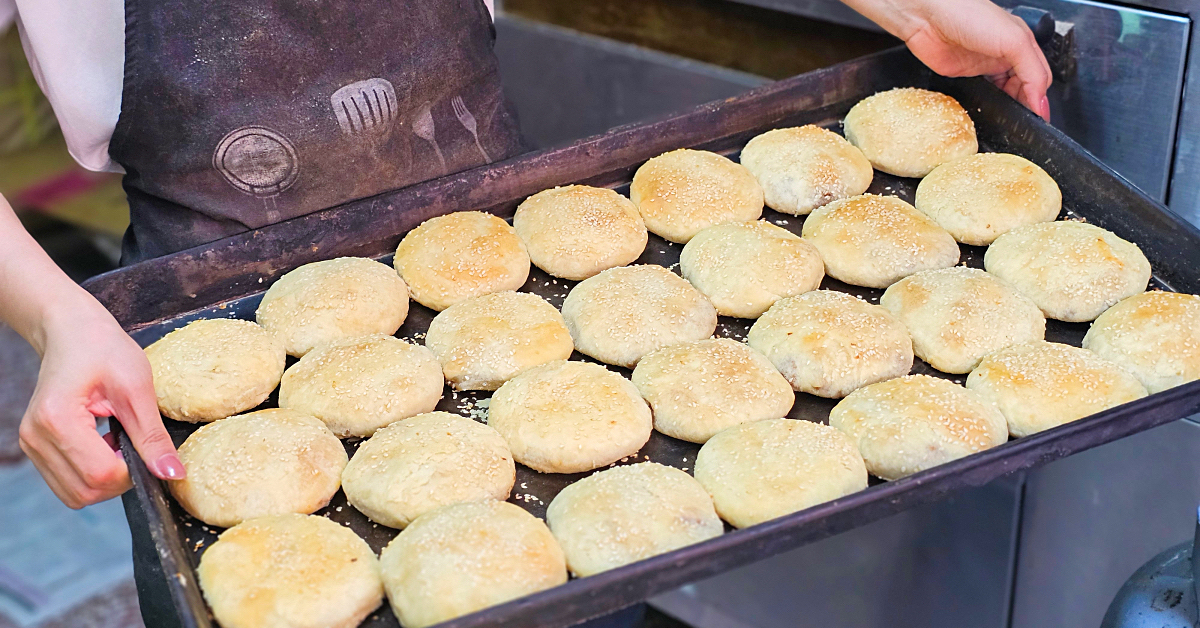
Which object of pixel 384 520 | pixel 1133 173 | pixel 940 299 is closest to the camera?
pixel 384 520

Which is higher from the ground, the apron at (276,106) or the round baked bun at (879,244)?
the apron at (276,106)

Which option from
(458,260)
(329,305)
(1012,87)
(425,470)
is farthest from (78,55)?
(1012,87)

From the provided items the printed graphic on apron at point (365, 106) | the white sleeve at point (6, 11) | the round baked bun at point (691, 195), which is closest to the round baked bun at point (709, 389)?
the round baked bun at point (691, 195)

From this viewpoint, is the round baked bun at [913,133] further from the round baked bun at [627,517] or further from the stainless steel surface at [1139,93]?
the round baked bun at [627,517]

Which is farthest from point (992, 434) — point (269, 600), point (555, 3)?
point (555, 3)

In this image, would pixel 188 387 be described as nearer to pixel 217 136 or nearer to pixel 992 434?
pixel 217 136

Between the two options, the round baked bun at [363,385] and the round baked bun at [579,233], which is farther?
the round baked bun at [579,233]
